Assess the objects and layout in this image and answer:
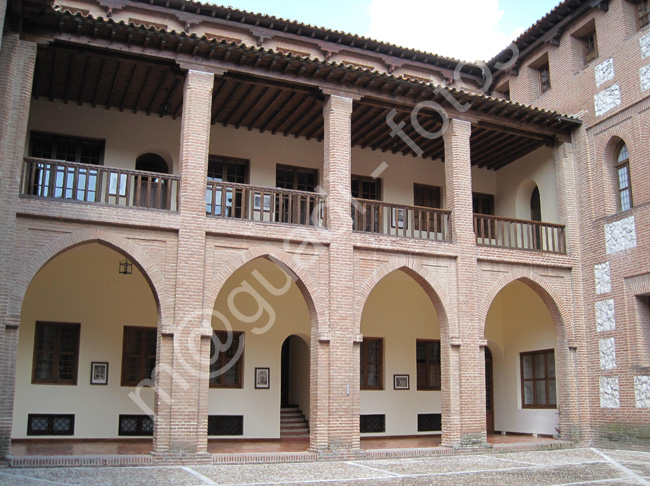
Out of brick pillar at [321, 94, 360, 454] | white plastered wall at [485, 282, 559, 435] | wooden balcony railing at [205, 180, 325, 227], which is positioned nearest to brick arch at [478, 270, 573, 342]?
white plastered wall at [485, 282, 559, 435]

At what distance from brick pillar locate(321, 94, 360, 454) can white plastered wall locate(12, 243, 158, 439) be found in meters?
4.50

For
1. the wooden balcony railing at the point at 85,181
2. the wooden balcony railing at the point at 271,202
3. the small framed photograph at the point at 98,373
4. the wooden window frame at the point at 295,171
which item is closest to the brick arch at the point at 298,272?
the wooden balcony railing at the point at 271,202

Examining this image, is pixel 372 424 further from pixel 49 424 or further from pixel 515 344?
pixel 49 424

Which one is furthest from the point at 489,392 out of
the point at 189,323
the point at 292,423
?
the point at 189,323

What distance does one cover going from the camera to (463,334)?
1444 cm

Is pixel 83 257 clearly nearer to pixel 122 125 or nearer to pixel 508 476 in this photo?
pixel 122 125

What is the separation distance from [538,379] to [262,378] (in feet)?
23.1

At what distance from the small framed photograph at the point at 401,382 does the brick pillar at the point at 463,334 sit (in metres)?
3.21

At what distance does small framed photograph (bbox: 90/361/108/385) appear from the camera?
14.8 metres

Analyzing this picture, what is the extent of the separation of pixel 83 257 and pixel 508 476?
382 inches

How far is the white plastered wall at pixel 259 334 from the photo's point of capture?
15766mm

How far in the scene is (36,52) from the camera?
40.9 feet

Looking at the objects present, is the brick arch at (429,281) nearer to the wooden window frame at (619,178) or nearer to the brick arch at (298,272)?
the brick arch at (298,272)

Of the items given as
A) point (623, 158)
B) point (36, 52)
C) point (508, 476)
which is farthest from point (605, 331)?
point (36, 52)
